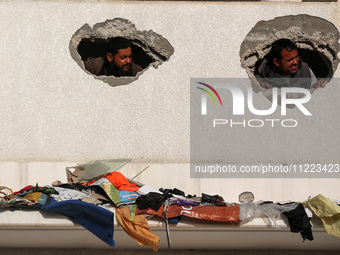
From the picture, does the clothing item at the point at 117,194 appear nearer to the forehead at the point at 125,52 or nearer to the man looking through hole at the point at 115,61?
the man looking through hole at the point at 115,61

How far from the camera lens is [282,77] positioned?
8750 millimetres

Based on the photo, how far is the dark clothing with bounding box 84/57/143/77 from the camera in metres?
8.80

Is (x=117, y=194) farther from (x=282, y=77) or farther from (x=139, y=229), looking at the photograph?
(x=282, y=77)

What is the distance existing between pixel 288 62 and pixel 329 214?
7.91 ft

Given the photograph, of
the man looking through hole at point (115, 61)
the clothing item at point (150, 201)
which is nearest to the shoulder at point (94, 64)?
the man looking through hole at point (115, 61)

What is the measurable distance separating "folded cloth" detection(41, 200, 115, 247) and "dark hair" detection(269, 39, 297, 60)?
3245 millimetres

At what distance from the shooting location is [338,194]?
8.10m

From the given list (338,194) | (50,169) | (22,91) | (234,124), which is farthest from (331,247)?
(22,91)

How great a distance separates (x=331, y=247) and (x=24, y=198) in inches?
142

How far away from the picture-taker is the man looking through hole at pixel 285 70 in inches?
340

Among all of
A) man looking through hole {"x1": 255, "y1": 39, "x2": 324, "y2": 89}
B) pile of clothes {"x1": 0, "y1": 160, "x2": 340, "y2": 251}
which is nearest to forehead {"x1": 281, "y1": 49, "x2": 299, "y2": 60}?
man looking through hole {"x1": 255, "y1": 39, "x2": 324, "y2": 89}

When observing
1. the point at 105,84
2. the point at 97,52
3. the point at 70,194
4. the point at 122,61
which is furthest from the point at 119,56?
the point at 70,194

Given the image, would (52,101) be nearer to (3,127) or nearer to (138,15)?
(3,127)

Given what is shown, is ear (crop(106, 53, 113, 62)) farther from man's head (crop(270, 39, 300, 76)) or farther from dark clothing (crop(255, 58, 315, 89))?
man's head (crop(270, 39, 300, 76))
